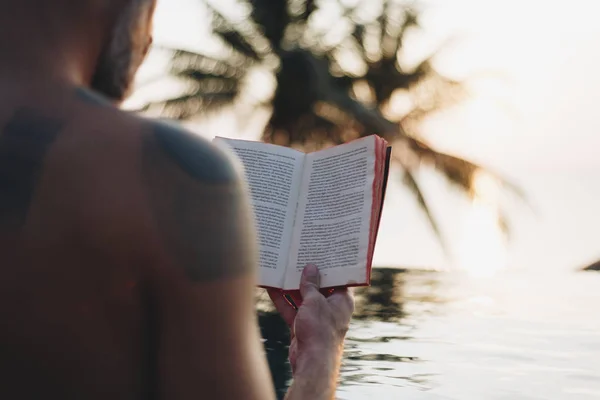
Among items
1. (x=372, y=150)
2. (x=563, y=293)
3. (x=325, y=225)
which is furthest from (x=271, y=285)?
(x=563, y=293)

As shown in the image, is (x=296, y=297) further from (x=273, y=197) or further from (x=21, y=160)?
(x=21, y=160)

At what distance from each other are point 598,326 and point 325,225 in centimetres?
553

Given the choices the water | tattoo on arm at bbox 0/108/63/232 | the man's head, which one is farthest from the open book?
the water

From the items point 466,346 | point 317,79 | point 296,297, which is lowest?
point 296,297

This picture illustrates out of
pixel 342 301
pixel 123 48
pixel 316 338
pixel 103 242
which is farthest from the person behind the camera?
pixel 342 301

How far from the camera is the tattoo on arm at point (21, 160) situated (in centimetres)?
87

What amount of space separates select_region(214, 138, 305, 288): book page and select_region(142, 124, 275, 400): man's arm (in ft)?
3.36

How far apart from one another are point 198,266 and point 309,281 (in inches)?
39.7

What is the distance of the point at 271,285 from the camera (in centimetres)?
194

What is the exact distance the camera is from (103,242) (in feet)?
2.75

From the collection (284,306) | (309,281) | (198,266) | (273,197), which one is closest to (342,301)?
(309,281)

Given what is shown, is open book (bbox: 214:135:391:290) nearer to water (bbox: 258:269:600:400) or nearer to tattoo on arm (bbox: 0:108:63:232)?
tattoo on arm (bbox: 0:108:63:232)

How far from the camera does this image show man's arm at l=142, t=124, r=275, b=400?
0.86 metres

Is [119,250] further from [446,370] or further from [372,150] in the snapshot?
[446,370]
